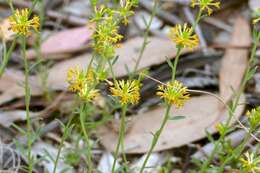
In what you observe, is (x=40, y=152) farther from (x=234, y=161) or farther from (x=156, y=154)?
(x=234, y=161)

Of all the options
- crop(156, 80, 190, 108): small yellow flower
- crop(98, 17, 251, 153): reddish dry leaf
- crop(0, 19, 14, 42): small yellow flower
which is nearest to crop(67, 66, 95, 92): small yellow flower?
crop(156, 80, 190, 108): small yellow flower

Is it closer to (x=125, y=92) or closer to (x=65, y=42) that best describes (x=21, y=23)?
(x=125, y=92)

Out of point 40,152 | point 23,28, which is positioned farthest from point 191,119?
point 23,28

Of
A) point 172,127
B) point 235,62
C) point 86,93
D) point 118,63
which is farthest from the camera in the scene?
point 235,62

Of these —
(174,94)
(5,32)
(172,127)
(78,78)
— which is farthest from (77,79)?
(5,32)

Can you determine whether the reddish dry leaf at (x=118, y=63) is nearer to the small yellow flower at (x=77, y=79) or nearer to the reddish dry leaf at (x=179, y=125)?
the reddish dry leaf at (x=179, y=125)

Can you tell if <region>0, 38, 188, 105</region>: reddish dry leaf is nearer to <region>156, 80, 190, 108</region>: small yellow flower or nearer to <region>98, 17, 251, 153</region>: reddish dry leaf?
<region>98, 17, 251, 153</region>: reddish dry leaf
